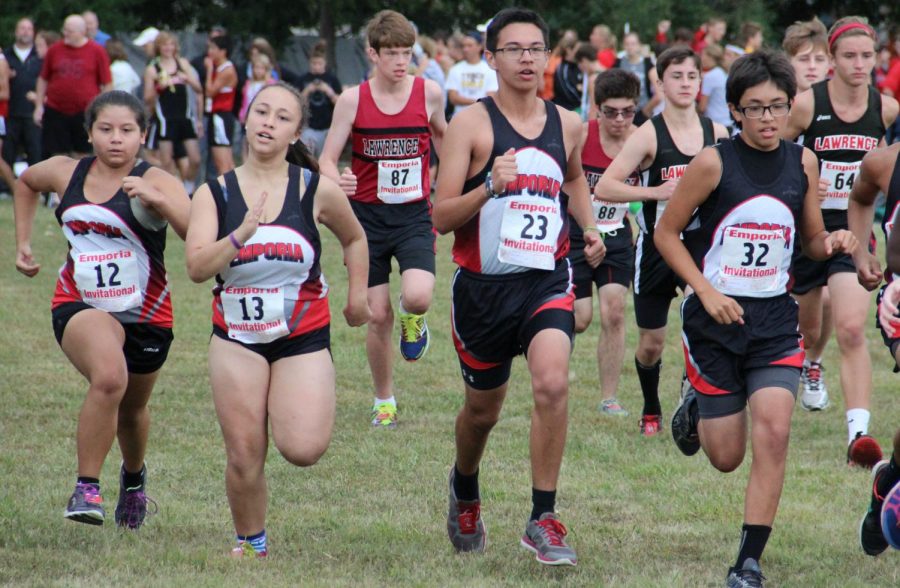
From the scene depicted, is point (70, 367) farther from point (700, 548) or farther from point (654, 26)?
point (654, 26)

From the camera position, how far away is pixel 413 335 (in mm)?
8594

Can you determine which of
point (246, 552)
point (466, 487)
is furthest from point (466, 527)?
point (246, 552)

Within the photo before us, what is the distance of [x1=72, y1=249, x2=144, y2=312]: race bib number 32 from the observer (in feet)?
18.5

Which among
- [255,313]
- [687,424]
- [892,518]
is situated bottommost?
[892,518]

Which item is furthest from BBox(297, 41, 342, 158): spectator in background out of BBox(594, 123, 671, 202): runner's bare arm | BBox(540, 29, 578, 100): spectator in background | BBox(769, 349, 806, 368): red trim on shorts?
BBox(769, 349, 806, 368): red trim on shorts

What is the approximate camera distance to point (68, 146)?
703 inches

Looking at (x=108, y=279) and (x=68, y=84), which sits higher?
(x=68, y=84)

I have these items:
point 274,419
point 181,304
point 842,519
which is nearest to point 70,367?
point 181,304

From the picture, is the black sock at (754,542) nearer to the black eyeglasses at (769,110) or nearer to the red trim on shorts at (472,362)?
the red trim on shorts at (472,362)

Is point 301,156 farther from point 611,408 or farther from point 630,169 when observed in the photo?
point 611,408

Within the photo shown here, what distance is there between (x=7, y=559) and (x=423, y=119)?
388cm

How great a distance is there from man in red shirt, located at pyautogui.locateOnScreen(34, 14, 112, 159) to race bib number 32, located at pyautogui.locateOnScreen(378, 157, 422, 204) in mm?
10311

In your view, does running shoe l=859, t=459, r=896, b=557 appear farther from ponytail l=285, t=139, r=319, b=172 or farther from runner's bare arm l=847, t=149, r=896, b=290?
ponytail l=285, t=139, r=319, b=172

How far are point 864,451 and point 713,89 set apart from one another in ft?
36.2
